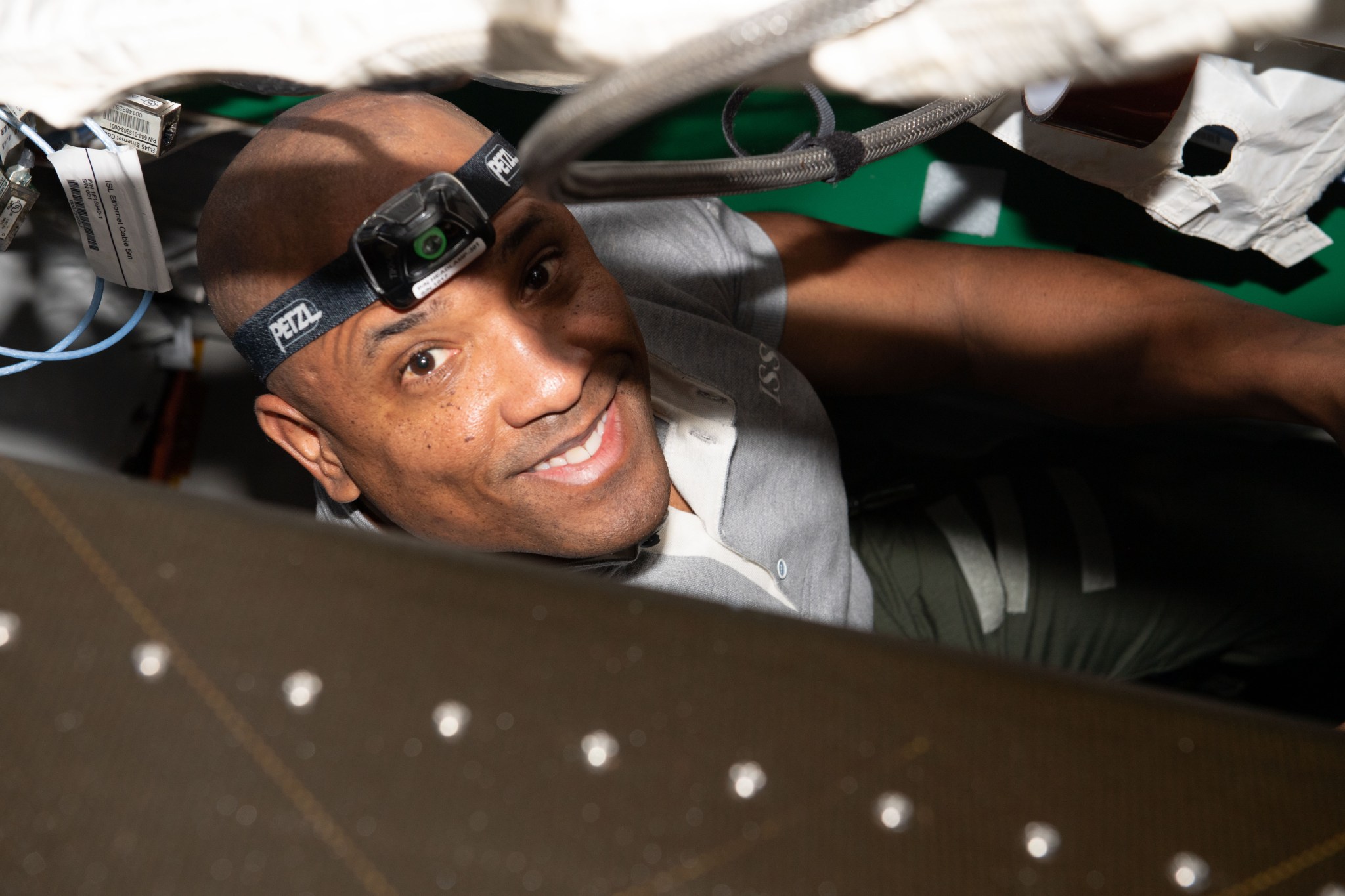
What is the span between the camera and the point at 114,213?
0.84 metres

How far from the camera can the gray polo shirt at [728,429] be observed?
1040mm

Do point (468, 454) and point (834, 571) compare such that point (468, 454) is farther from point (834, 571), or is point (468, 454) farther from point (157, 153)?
point (834, 571)

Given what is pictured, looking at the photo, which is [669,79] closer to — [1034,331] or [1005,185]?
[1034,331]

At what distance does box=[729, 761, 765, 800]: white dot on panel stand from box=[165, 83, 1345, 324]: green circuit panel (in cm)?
105

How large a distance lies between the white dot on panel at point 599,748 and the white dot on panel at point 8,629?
0.17 m

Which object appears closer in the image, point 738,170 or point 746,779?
point 746,779

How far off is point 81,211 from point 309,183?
23cm

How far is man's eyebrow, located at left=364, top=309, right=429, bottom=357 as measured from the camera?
31.3 inches

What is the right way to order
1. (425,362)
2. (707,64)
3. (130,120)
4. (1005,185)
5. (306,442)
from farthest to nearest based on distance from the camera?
(1005,185) → (306,442) → (425,362) → (130,120) → (707,64)

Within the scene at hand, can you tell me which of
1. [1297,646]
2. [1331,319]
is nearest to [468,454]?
[1297,646]

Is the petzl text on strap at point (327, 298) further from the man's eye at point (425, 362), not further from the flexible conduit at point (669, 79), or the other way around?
the flexible conduit at point (669, 79)

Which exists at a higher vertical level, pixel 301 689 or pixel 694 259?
pixel 301 689

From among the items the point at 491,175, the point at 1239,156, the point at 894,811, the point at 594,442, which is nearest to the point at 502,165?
the point at 491,175

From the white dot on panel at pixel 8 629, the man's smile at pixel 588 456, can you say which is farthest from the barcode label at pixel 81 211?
the white dot on panel at pixel 8 629
